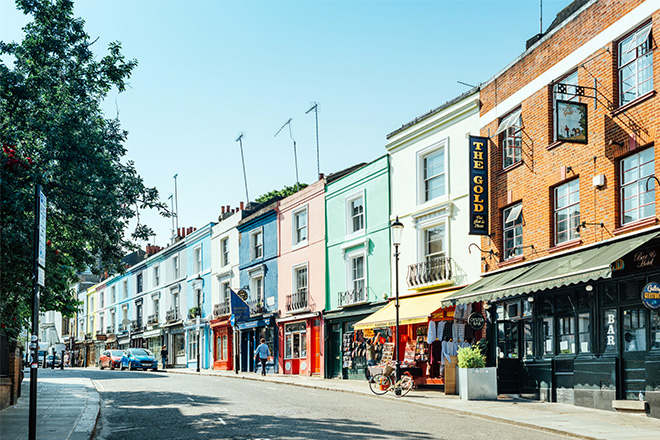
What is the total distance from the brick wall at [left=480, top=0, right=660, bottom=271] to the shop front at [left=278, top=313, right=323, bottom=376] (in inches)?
490

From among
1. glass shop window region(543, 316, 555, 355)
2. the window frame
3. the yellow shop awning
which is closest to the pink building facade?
the yellow shop awning

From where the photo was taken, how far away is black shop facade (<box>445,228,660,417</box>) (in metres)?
15.1

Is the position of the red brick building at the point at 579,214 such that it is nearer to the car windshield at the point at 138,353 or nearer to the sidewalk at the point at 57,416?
the sidewalk at the point at 57,416

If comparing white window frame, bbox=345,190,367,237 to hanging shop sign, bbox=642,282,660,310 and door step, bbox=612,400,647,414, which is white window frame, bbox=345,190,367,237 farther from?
hanging shop sign, bbox=642,282,660,310

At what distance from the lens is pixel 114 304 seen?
68.1m

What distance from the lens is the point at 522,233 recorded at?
20656 mm

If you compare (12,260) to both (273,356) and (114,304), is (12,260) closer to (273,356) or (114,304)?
(273,356)

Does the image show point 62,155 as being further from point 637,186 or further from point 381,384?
point 637,186

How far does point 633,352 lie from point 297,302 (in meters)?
→ 20.2

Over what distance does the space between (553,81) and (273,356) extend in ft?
72.8

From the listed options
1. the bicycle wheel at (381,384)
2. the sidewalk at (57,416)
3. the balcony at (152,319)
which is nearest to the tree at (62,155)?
the sidewalk at (57,416)

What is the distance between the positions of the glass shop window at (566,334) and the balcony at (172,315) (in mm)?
36300

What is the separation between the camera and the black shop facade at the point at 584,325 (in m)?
15.1

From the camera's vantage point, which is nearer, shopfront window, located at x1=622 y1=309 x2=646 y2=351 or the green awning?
the green awning
